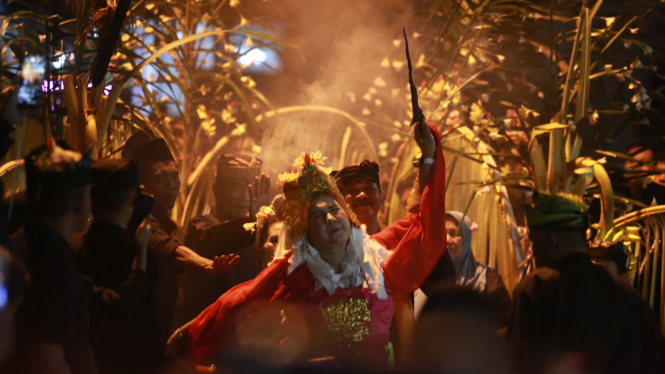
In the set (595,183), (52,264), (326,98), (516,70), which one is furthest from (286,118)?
(52,264)

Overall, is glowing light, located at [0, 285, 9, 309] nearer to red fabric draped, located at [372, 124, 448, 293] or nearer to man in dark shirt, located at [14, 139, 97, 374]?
man in dark shirt, located at [14, 139, 97, 374]

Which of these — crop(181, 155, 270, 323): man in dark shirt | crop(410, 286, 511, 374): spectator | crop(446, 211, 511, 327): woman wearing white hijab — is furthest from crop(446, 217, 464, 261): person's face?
crop(181, 155, 270, 323): man in dark shirt

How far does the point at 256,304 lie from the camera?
1.99 m

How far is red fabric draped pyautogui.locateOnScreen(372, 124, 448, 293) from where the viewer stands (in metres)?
2.00

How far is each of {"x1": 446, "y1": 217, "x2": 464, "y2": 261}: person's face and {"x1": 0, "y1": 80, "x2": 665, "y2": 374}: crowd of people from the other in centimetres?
42

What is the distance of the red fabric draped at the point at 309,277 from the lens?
6.46ft

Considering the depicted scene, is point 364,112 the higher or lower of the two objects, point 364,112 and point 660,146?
the higher

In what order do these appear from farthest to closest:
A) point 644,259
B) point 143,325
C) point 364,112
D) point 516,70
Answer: point 364,112
point 516,70
point 644,259
point 143,325

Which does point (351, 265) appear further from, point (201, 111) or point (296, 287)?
point (201, 111)

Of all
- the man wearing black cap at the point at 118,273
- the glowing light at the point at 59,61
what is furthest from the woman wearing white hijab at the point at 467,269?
the glowing light at the point at 59,61

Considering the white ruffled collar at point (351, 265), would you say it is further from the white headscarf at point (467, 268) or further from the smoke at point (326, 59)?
the smoke at point (326, 59)

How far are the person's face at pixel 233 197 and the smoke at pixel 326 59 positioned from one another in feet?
3.29

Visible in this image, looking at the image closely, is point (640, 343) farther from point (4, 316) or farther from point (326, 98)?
point (326, 98)

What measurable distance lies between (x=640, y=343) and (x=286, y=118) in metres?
2.52
